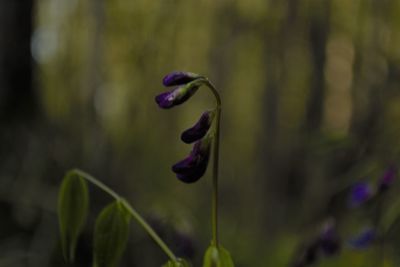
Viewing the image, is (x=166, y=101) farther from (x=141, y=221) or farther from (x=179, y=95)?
(x=141, y=221)

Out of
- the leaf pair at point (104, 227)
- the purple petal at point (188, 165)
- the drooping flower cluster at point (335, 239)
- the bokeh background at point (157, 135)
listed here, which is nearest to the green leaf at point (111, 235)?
the leaf pair at point (104, 227)

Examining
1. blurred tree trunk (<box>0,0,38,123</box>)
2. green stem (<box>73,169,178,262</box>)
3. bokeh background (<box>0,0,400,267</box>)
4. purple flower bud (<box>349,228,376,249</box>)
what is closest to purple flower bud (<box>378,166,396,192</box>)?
bokeh background (<box>0,0,400,267</box>)

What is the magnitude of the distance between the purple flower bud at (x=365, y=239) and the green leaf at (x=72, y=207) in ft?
2.56

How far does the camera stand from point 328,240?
215cm

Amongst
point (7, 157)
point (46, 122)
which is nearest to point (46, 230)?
point (7, 157)

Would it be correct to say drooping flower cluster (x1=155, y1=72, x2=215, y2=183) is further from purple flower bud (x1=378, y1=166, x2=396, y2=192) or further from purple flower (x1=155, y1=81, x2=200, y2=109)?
purple flower bud (x1=378, y1=166, x2=396, y2=192)

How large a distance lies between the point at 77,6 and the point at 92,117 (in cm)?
633

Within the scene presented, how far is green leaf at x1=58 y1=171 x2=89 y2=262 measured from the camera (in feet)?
4.70

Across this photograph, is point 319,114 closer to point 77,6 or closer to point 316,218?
point 77,6

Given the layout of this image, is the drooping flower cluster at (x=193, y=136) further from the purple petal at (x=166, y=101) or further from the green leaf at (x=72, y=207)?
the green leaf at (x=72, y=207)

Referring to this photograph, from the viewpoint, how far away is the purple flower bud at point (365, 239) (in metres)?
2.00

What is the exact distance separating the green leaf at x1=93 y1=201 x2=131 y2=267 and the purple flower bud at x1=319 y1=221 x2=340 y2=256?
841 millimetres

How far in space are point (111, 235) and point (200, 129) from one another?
9.0 inches

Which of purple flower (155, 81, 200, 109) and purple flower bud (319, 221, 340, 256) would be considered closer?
purple flower (155, 81, 200, 109)
